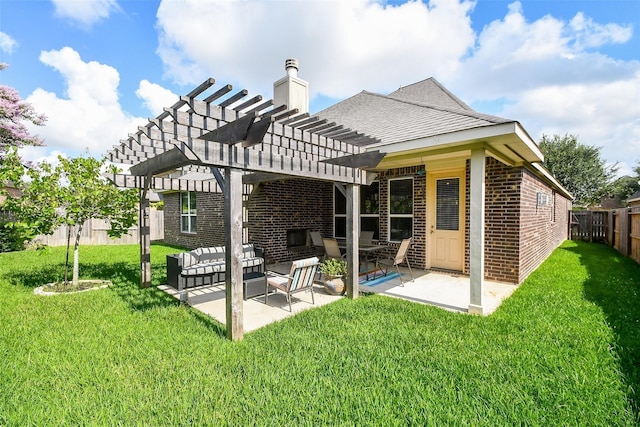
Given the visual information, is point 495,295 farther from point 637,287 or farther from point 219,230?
point 219,230

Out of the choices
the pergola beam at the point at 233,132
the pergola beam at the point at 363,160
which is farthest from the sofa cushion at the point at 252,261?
the pergola beam at the point at 233,132

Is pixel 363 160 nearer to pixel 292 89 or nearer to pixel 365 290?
pixel 365 290

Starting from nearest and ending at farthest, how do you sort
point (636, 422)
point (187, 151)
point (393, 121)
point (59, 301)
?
point (636, 422), point (187, 151), point (59, 301), point (393, 121)

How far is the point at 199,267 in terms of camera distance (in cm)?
542

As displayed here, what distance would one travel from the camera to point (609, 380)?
100 inches

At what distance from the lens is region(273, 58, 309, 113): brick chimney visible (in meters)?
7.99

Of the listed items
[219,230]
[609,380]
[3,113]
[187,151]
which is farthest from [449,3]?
[3,113]

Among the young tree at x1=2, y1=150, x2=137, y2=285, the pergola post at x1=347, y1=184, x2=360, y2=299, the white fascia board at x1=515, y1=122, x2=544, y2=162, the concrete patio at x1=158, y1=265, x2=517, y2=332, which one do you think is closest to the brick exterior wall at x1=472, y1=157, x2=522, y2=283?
the concrete patio at x1=158, y1=265, x2=517, y2=332

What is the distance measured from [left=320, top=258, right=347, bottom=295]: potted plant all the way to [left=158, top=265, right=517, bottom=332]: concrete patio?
15 cm

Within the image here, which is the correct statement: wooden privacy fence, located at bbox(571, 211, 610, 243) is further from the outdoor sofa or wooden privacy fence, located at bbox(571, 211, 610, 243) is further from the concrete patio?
the outdoor sofa

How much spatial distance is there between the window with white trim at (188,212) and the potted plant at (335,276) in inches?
335

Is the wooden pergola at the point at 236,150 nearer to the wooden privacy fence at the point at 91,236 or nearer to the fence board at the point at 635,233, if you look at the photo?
the fence board at the point at 635,233

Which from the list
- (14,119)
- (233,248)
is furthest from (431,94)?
(14,119)

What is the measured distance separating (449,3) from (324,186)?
5.65 meters
